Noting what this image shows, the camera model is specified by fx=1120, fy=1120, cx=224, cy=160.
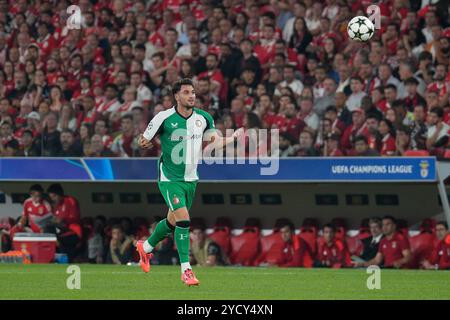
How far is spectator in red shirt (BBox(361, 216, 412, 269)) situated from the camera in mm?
17281

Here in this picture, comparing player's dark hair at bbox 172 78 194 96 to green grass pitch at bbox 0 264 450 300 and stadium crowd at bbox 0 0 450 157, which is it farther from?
stadium crowd at bbox 0 0 450 157

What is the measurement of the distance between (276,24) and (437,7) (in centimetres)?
324

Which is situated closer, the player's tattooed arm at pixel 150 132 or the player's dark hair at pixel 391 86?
the player's tattooed arm at pixel 150 132

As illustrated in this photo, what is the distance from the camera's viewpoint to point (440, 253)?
1700 centimetres

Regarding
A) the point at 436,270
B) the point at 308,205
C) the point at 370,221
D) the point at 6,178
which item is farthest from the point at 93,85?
the point at 436,270

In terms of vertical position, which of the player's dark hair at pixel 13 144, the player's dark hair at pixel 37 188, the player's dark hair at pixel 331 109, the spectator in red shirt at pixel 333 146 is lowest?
the player's dark hair at pixel 37 188

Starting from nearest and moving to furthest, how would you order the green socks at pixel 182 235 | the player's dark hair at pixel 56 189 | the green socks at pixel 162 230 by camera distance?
the green socks at pixel 182 235 < the green socks at pixel 162 230 < the player's dark hair at pixel 56 189

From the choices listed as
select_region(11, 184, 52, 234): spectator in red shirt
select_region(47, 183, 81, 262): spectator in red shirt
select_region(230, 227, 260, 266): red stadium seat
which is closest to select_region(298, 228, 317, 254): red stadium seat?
select_region(230, 227, 260, 266): red stadium seat

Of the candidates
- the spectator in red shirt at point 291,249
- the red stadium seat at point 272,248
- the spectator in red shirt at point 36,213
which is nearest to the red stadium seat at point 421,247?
the spectator in red shirt at point 291,249

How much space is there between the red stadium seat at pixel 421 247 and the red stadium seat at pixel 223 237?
3.30 metres

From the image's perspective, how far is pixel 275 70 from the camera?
1969cm

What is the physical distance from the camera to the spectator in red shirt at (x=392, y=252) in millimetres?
17281

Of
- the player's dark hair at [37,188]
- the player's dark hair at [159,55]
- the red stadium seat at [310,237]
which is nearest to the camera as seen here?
the red stadium seat at [310,237]

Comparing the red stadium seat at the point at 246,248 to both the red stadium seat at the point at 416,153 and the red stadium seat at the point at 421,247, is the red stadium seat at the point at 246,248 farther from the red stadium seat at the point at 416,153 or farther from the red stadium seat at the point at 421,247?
the red stadium seat at the point at 416,153
